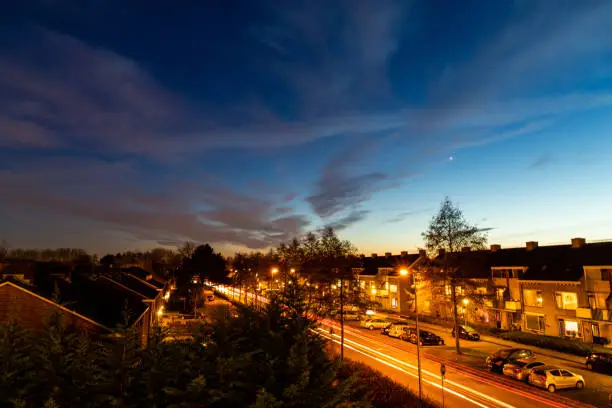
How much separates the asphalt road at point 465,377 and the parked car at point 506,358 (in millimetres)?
843

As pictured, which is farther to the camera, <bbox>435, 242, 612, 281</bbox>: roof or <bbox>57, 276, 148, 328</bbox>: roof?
<bbox>435, 242, 612, 281</bbox>: roof

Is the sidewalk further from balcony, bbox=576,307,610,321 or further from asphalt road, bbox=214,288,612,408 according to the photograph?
balcony, bbox=576,307,610,321

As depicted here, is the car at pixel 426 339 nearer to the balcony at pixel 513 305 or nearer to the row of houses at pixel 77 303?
the balcony at pixel 513 305

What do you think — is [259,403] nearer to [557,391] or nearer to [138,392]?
[138,392]

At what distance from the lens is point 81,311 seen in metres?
24.0

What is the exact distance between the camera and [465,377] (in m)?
28.9

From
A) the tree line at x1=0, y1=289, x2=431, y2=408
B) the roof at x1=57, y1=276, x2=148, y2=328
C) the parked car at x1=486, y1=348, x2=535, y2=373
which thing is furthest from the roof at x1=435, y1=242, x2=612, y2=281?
the tree line at x1=0, y1=289, x2=431, y2=408

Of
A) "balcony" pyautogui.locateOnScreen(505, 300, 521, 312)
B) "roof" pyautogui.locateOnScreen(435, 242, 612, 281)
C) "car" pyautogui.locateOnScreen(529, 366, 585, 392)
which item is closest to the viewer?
"car" pyautogui.locateOnScreen(529, 366, 585, 392)

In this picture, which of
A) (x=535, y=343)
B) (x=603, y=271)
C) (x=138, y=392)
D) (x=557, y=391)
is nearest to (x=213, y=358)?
(x=138, y=392)

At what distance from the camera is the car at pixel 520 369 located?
2706 cm

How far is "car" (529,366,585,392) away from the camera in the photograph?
81.9 ft

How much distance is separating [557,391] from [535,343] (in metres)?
17.1

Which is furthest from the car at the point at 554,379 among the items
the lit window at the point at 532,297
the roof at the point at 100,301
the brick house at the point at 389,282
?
the brick house at the point at 389,282

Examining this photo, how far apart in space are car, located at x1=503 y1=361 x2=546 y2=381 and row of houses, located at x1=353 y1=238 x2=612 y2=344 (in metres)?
6.80
